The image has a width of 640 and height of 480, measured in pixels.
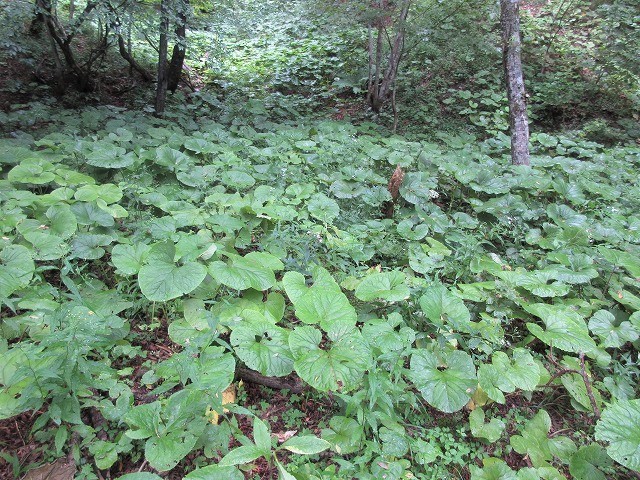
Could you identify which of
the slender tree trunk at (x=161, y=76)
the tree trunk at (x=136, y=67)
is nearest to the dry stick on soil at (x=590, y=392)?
the slender tree trunk at (x=161, y=76)

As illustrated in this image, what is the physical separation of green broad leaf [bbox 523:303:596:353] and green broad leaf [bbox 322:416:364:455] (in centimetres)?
119

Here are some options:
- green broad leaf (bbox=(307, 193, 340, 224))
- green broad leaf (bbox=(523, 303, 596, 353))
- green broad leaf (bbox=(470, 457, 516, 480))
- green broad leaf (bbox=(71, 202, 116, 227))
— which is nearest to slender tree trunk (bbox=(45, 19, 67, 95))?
green broad leaf (bbox=(71, 202, 116, 227))

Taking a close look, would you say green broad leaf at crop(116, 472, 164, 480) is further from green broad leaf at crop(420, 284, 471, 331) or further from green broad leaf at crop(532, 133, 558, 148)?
green broad leaf at crop(532, 133, 558, 148)

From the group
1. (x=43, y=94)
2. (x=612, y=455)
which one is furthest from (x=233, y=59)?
(x=612, y=455)

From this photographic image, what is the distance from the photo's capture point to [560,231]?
3346 mm

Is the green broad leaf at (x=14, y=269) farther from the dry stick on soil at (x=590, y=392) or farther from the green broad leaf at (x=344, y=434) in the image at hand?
the dry stick on soil at (x=590, y=392)

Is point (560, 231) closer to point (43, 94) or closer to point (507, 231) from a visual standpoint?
point (507, 231)

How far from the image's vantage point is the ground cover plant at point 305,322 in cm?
163

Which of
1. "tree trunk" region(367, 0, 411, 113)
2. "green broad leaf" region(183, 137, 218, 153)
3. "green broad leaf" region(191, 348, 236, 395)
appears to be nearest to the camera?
"green broad leaf" region(191, 348, 236, 395)

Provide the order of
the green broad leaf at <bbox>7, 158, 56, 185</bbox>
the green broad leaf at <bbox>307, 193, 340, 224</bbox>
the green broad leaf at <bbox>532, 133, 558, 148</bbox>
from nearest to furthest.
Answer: the green broad leaf at <bbox>7, 158, 56, 185</bbox> → the green broad leaf at <bbox>307, 193, 340, 224</bbox> → the green broad leaf at <bbox>532, 133, 558, 148</bbox>

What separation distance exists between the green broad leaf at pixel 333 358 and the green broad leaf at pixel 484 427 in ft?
2.09

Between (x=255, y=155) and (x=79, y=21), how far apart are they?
3.59 metres

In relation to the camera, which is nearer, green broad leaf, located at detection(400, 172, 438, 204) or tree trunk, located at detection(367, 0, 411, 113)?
green broad leaf, located at detection(400, 172, 438, 204)

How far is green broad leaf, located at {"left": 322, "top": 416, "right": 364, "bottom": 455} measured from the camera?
1.66 metres
